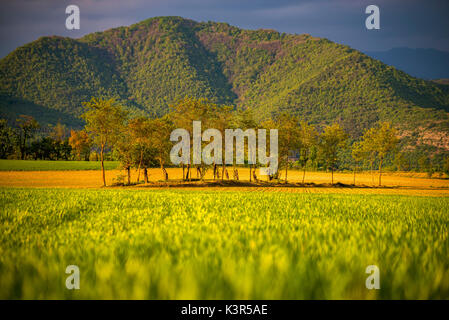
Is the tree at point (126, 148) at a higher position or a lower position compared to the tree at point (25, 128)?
lower

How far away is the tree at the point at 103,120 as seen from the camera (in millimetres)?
45562

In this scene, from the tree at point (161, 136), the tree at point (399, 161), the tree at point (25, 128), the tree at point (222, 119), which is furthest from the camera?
the tree at point (399, 161)

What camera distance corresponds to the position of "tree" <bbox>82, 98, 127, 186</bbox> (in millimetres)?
45562

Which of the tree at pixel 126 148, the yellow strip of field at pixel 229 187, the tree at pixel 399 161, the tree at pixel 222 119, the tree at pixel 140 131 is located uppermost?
the tree at pixel 222 119

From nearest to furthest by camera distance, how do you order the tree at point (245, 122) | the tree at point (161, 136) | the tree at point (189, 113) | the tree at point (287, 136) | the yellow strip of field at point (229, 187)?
the yellow strip of field at point (229, 187) < the tree at point (161, 136) < the tree at point (189, 113) < the tree at point (287, 136) < the tree at point (245, 122)

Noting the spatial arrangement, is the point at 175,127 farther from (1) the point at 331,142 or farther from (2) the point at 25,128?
(2) the point at 25,128

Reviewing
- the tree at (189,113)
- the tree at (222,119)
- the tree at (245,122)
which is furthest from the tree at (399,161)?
the tree at (189,113)

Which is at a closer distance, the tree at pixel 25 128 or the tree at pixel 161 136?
the tree at pixel 161 136

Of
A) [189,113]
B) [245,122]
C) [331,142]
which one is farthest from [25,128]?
[331,142]

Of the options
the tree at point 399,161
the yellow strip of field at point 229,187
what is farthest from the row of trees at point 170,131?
the tree at point 399,161

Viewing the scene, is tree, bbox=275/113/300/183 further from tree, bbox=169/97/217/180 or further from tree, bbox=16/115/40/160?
tree, bbox=16/115/40/160

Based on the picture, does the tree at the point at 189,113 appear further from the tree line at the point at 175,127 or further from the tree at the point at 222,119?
the tree at the point at 222,119

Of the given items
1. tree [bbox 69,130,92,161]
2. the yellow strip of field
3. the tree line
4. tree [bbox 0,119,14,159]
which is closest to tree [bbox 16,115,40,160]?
tree [bbox 0,119,14,159]
